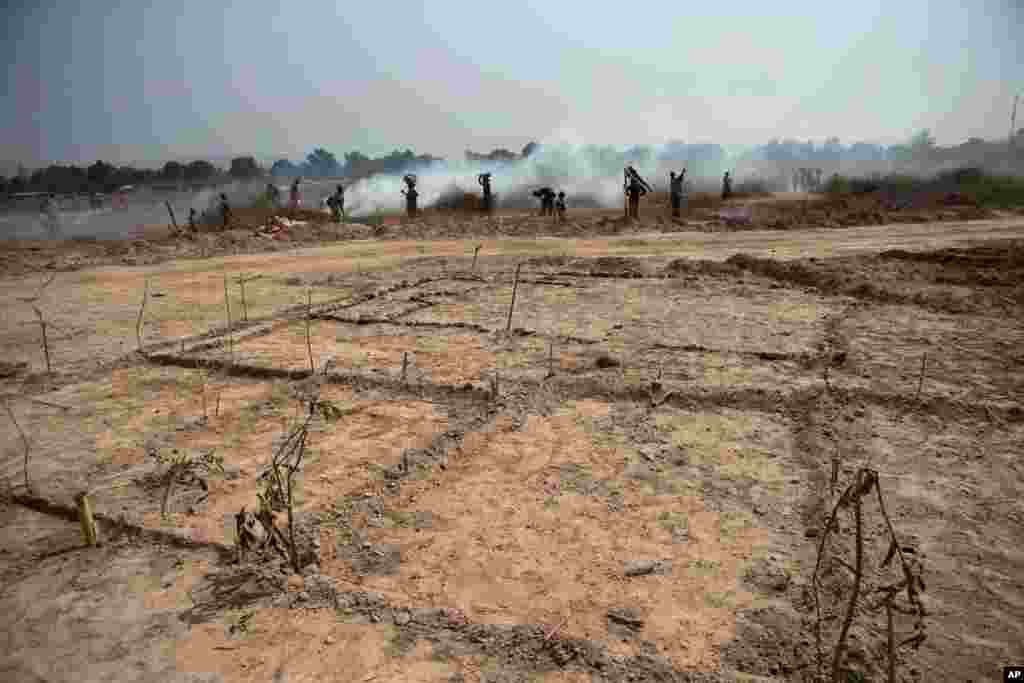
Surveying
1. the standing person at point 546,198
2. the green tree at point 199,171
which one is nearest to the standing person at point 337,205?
the standing person at point 546,198

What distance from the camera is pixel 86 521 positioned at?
3.61 meters

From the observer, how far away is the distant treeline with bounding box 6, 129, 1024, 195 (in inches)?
1516

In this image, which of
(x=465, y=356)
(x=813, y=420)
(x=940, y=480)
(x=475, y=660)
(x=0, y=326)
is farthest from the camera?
(x=0, y=326)

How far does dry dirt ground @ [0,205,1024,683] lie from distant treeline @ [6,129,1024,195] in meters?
31.8

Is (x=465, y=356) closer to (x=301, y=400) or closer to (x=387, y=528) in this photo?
(x=301, y=400)

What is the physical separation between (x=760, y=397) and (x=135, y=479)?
4.86 meters

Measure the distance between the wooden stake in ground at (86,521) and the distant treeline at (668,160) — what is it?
35.9 m

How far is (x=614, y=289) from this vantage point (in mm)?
10133

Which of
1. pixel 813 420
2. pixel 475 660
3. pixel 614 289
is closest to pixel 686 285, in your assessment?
pixel 614 289

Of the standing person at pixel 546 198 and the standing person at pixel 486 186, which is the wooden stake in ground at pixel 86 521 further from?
the standing person at pixel 486 186

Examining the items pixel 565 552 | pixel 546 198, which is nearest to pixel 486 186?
pixel 546 198

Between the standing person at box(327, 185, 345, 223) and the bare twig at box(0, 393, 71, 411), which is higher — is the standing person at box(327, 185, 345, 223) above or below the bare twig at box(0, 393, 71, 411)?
above

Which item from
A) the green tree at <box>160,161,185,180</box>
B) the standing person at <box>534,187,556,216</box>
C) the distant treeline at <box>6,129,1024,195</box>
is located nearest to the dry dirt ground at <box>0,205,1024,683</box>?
the standing person at <box>534,187,556,216</box>

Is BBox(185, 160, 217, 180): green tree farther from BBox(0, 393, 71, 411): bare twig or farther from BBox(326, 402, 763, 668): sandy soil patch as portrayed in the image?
BBox(326, 402, 763, 668): sandy soil patch
